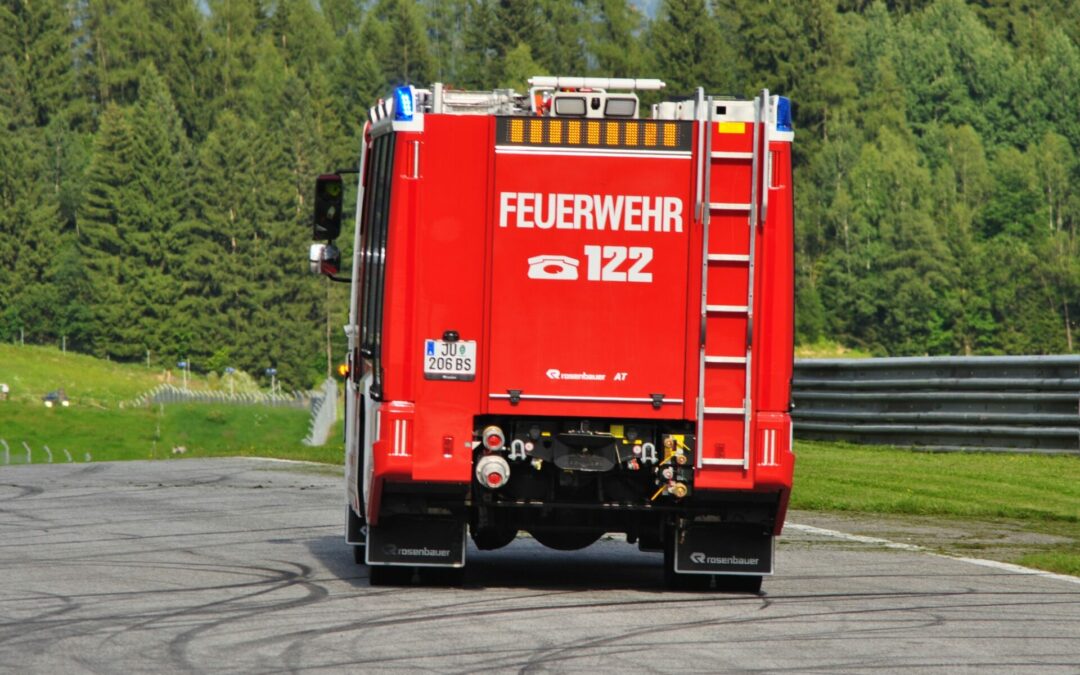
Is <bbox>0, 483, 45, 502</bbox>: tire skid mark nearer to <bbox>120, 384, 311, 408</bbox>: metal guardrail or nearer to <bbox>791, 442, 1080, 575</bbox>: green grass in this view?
<bbox>791, 442, 1080, 575</bbox>: green grass

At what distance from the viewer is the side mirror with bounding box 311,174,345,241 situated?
12.1m

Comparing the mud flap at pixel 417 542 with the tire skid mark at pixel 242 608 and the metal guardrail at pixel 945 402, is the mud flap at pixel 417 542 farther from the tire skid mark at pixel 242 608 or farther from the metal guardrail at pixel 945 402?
the metal guardrail at pixel 945 402

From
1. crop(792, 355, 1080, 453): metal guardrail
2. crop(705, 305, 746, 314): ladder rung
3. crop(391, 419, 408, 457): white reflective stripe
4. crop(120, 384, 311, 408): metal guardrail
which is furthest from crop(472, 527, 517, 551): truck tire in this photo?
crop(120, 384, 311, 408): metal guardrail

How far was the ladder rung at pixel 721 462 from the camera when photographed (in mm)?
10805

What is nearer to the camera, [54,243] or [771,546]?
[771,546]

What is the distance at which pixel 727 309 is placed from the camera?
10797 millimetres

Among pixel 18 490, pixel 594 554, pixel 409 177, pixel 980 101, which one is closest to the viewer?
pixel 409 177

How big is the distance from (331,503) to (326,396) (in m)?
19.3

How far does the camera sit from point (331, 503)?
710 inches

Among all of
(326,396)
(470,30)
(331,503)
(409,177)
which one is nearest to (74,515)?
(331,503)

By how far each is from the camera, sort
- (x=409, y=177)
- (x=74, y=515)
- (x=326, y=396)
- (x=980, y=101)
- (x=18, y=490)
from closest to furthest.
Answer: (x=409, y=177)
(x=74, y=515)
(x=18, y=490)
(x=326, y=396)
(x=980, y=101)

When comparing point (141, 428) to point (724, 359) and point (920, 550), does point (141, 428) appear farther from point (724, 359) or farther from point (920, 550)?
point (724, 359)

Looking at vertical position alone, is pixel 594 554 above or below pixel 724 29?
below

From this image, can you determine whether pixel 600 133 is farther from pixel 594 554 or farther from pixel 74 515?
pixel 74 515
